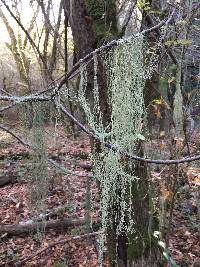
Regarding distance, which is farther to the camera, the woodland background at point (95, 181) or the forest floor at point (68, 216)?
the forest floor at point (68, 216)

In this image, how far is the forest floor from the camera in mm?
4398

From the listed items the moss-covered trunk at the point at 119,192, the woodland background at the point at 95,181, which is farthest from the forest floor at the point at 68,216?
the moss-covered trunk at the point at 119,192

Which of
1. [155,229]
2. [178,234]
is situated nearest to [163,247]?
[155,229]

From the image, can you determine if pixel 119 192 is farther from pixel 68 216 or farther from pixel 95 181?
pixel 68 216

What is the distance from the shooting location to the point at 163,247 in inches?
142

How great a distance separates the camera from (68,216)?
16.9 feet

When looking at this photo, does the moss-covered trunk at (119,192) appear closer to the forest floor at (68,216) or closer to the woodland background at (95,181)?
the woodland background at (95,181)

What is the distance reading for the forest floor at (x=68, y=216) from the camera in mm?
4398

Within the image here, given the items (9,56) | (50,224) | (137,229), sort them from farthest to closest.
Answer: (9,56) < (50,224) < (137,229)

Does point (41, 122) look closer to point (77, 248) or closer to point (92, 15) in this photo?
point (92, 15)

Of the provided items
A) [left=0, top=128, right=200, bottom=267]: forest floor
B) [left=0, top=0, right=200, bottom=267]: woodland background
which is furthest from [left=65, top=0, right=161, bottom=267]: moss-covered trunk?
[left=0, top=128, right=200, bottom=267]: forest floor

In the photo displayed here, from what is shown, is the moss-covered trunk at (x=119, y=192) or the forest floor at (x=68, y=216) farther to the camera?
the forest floor at (x=68, y=216)

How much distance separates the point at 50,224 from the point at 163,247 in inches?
71.5

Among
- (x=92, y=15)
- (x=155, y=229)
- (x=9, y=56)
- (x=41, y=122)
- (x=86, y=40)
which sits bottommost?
(x=155, y=229)
